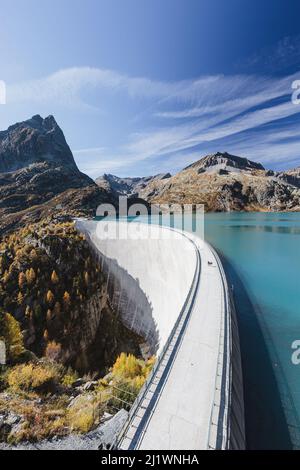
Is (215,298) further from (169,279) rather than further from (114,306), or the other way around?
(114,306)

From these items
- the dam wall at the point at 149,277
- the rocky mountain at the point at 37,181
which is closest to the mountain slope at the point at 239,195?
the rocky mountain at the point at 37,181

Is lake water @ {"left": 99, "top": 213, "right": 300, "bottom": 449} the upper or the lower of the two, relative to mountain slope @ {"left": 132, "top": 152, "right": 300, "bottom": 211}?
lower

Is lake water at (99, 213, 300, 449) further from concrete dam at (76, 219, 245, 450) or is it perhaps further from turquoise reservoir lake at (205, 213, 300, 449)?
concrete dam at (76, 219, 245, 450)

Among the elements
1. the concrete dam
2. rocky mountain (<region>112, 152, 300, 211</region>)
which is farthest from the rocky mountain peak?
the concrete dam

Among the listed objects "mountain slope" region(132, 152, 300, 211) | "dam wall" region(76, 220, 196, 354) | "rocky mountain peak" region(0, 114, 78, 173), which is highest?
"rocky mountain peak" region(0, 114, 78, 173)

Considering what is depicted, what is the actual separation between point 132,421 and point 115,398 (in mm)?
3074

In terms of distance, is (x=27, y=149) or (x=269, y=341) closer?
(x=269, y=341)

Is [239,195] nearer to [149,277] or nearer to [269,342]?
[149,277]

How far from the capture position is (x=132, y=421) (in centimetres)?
689

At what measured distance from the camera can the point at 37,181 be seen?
129125 mm

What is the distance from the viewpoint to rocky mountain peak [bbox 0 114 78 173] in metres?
169

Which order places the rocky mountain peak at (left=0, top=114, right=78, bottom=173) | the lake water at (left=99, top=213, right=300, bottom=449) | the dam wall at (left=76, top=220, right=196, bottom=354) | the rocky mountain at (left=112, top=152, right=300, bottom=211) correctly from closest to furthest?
the lake water at (left=99, top=213, right=300, bottom=449) → the dam wall at (left=76, top=220, right=196, bottom=354) → the rocky mountain at (left=112, top=152, right=300, bottom=211) → the rocky mountain peak at (left=0, top=114, right=78, bottom=173)

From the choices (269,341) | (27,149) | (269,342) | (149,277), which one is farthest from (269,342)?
(27,149)

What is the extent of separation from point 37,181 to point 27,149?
62.6 meters
